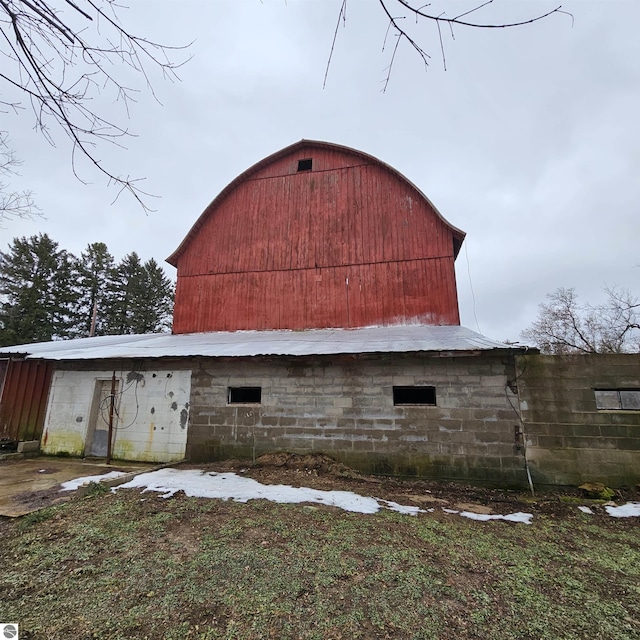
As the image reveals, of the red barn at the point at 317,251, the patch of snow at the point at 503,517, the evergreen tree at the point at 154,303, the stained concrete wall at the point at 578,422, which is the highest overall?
the evergreen tree at the point at 154,303

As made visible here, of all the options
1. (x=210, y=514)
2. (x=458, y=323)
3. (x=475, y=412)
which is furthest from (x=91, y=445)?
(x=458, y=323)

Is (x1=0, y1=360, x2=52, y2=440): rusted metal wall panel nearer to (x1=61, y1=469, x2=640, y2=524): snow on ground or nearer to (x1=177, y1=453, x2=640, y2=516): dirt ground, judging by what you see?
(x1=61, y1=469, x2=640, y2=524): snow on ground

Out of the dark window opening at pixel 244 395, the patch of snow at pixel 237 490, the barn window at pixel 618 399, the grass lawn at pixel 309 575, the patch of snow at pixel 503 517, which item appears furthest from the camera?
the dark window opening at pixel 244 395

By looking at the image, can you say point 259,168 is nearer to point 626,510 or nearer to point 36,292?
point 626,510

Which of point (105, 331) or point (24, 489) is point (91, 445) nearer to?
point (24, 489)

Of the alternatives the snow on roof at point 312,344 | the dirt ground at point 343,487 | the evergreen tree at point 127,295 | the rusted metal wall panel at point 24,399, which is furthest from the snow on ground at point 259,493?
the evergreen tree at point 127,295

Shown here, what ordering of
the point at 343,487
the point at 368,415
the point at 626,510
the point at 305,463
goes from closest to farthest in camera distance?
the point at 626,510 → the point at 343,487 → the point at 305,463 → the point at 368,415

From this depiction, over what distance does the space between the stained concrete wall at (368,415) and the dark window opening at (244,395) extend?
0.16m

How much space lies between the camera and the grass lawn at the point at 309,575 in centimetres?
230

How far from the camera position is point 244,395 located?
24.7ft

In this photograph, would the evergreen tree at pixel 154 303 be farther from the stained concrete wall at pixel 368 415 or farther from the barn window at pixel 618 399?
the barn window at pixel 618 399

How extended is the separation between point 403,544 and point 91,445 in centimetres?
806

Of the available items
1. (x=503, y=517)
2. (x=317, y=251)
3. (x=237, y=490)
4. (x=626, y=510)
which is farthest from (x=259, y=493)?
(x=317, y=251)

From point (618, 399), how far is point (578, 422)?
2.57 feet
